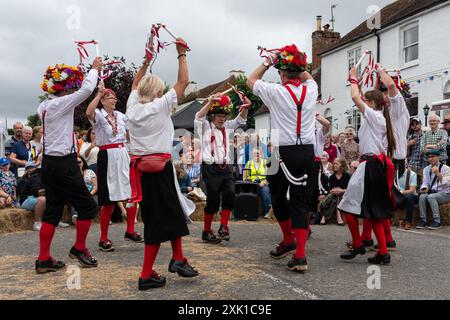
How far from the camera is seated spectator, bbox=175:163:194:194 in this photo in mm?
10516

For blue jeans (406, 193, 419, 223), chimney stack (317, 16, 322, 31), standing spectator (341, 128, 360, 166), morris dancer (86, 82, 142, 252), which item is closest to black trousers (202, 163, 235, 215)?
morris dancer (86, 82, 142, 252)

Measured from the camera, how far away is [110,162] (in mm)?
6855

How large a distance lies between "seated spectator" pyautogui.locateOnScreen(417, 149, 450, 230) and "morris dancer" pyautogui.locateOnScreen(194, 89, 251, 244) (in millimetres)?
4438

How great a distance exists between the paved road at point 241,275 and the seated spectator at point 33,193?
1.50 meters

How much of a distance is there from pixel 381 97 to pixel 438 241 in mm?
3062

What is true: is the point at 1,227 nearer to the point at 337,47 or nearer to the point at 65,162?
the point at 65,162

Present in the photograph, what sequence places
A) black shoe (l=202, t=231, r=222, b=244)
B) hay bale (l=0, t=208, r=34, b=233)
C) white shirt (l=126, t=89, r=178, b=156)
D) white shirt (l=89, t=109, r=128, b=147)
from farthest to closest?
hay bale (l=0, t=208, r=34, b=233) < black shoe (l=202, t=231, r=222, b=244) < white shirt (l=89, t=109, r=128, b=147) < white shirt (l=126, t=89, r=178, b=156)

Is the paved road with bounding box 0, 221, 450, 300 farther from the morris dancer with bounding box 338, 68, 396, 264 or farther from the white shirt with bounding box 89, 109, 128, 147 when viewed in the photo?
the white shirt with bounding box 89, 109, 128, 147

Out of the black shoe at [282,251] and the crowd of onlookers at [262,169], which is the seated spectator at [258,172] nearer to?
the crowd of onlookers at [262,169]

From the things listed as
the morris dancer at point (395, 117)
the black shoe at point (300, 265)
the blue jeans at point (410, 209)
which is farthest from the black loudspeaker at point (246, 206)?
the black shoe at point (300, 265)

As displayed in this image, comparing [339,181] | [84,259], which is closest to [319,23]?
[339,181]

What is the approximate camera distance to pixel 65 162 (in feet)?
17.7

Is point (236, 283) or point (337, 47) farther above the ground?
point (337, 47)
